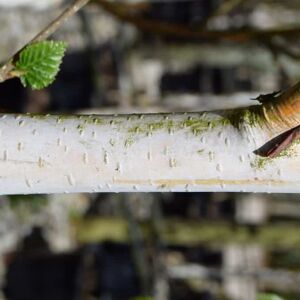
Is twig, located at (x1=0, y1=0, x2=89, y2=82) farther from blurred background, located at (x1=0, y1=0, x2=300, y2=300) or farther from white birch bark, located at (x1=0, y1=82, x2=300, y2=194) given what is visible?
blurred background, located at (x1=0, y1=0, x2=300, y2=300)

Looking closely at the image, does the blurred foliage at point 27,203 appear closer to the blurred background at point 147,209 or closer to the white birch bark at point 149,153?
the blurred background at point 147,209

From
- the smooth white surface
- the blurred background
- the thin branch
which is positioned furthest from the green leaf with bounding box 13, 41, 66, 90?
the blurred background

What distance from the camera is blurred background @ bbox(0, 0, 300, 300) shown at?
169 inches

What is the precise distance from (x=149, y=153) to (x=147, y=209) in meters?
3.99

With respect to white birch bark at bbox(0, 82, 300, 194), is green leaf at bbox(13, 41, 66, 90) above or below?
above

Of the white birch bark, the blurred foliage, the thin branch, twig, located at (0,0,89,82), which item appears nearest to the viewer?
the white birch bark

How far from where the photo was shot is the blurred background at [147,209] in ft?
14.1

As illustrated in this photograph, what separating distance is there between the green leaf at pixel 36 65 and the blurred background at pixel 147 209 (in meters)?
2.58

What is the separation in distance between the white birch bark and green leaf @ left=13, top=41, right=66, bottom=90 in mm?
162

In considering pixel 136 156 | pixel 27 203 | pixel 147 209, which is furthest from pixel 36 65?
pixel 147 209

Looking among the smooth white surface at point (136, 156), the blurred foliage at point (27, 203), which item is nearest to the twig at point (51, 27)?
the smooth white surface at point (136, 156)

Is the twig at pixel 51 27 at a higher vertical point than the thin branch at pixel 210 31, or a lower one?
lower

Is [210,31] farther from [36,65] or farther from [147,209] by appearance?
[147,209]

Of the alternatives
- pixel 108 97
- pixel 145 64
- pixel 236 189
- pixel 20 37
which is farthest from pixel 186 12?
pixel 236 189
